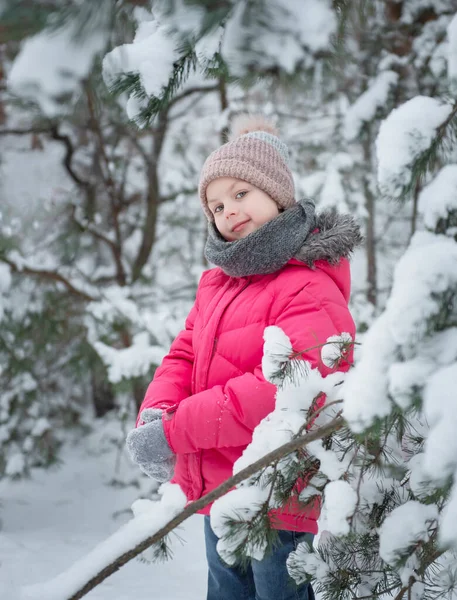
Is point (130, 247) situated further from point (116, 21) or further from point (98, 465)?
point (116, 21)

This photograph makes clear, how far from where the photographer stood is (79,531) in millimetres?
4223

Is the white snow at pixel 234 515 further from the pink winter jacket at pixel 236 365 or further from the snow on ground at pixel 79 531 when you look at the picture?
the snow on ground at pixel 79 531

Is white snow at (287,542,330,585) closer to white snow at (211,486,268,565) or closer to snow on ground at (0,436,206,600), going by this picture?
white snow at (211,486,268,565)

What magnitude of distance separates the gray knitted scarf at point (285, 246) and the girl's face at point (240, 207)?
80 millimetres

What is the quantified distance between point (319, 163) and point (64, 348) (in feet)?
10.4

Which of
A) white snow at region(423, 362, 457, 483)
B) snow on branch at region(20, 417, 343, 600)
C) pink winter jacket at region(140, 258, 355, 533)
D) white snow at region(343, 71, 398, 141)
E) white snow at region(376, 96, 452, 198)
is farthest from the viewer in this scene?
white snow at region(343, 71, 398, 141)

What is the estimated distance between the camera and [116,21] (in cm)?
96

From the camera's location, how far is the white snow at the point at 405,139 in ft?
3.33

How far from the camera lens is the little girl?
150 centimetres

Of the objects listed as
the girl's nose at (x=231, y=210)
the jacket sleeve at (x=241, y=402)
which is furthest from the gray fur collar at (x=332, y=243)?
the girl's nose at (x=231, y=210)

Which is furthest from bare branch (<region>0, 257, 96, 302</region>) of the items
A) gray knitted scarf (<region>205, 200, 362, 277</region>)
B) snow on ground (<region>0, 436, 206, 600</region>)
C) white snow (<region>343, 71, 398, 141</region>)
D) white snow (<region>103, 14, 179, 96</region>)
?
white snow (<region>103, 14, 179, 96</region>)

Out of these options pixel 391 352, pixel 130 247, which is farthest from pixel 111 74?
pixel 130 247

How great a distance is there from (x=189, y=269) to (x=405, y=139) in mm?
5544

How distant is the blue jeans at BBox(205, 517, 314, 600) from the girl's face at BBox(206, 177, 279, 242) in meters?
0.98
